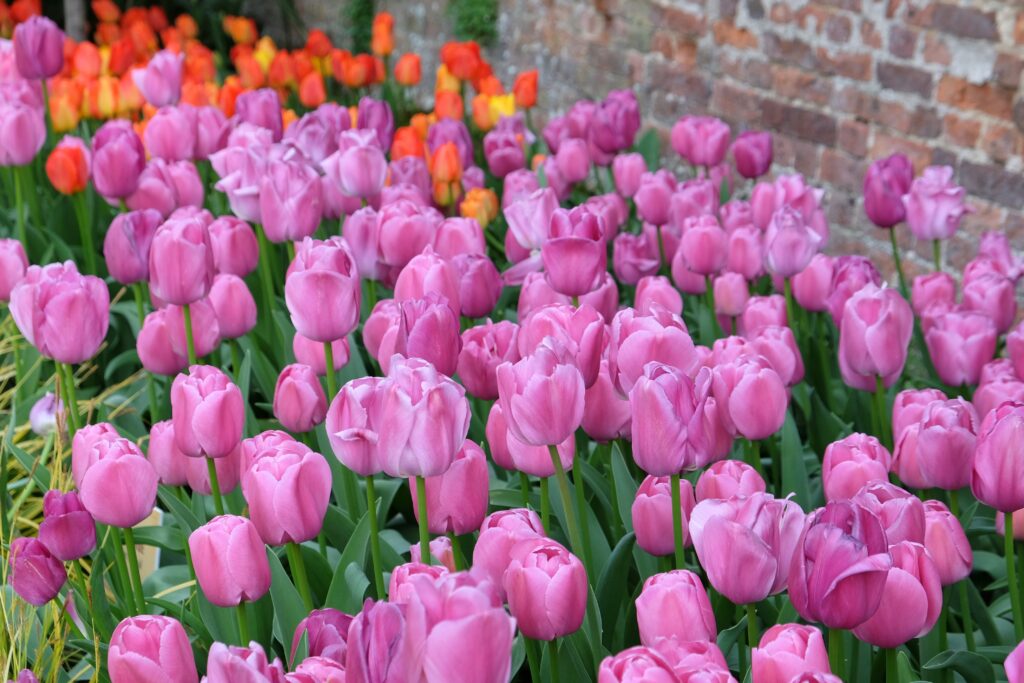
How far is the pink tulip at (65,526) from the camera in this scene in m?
1.07

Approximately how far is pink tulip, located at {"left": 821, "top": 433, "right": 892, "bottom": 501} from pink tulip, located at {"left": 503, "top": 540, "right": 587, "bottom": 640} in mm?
317

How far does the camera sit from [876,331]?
1334 mm

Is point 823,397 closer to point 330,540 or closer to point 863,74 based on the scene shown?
point 330,540

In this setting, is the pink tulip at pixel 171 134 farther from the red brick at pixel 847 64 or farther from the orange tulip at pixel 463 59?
the red brick at pixel 847 64

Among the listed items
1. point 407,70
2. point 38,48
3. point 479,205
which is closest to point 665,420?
point 479,205

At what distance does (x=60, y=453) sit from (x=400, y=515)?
1.32 ft

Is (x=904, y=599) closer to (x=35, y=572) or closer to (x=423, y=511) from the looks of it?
(x=423, y=511)

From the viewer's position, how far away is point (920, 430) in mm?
1141

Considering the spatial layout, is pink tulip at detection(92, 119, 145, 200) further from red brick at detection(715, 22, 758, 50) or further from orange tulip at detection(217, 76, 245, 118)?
red brick at detection(715, 22, 758, 50)

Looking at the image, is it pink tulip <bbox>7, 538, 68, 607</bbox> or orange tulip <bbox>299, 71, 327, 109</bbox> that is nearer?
pink tulip <bbox>7, 538, 68, 607</bbox>

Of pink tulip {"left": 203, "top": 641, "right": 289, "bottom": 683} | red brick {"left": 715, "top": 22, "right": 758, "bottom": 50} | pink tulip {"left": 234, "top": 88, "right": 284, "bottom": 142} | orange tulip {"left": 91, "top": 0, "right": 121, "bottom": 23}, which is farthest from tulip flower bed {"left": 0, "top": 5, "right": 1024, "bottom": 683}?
orange tulip {"left": 91, "top": 0, "right": 121, "bottom": 23}

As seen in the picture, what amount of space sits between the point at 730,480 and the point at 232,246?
3.01ft

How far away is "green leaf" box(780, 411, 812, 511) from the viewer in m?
1.46

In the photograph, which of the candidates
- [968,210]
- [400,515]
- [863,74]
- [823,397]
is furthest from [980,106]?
[400,515]
